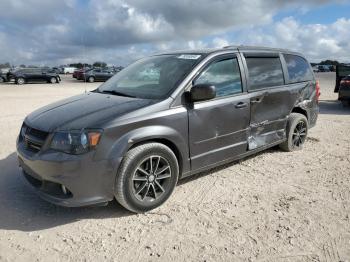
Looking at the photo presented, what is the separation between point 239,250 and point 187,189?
1.44 m

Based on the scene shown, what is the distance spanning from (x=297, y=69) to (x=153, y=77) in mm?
2908

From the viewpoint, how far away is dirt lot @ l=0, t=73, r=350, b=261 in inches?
120

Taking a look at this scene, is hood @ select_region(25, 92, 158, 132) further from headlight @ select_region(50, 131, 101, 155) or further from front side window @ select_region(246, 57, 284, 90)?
front side window @ select_region(246, 57, 284, 90)

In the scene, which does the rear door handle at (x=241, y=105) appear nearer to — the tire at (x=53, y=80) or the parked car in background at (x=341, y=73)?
the parked car in background at (x=341, y=73)

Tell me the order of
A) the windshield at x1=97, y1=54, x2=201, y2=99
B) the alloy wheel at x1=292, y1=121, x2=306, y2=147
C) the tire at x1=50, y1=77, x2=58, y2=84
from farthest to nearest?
the tire at x1=50, y1=77, x2=58, y2=84 < the alloy wheel at x1=292, y1=121, x2=306, y2=147 < the windshield at x1=97, y1=54, x2=201, y2=99

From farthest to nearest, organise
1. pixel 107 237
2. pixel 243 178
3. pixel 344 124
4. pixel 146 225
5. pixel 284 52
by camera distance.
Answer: pixel 344 124, pixel 284 52, pixel 243 178, pixel 146 225, pixel 107 237

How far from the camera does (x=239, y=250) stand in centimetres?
305

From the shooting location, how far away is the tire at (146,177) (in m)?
3.55

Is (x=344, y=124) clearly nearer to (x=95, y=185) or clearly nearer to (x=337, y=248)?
(x=337, y=248)

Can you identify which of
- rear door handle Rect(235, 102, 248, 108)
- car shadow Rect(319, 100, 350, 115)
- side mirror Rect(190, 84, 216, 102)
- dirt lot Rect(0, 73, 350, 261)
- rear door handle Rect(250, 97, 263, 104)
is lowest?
dirt lot Rect(0, 73, 350, 261)

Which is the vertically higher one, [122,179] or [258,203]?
[122,179]

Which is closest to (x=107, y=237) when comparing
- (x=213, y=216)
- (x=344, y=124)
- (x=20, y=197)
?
(x=213, y=216)

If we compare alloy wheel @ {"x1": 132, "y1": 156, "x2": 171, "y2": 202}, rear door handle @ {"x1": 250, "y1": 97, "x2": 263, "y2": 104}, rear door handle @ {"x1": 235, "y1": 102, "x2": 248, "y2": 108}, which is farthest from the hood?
rear door handle @ {"x1": 250, "y1": 97, "x2": 263, "y2": 104}

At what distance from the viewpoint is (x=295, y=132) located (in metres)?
6.09
